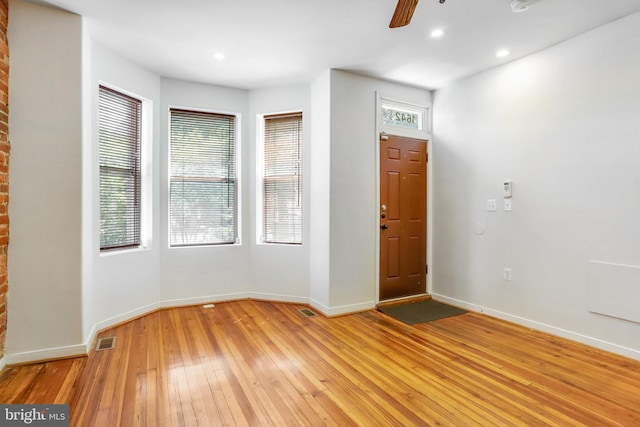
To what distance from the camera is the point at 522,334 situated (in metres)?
3.08

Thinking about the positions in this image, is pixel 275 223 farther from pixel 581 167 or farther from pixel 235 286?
pixel 581 167

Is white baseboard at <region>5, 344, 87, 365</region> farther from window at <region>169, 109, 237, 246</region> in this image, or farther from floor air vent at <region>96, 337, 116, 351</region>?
window at <region>169, 109, 237, 246</region>

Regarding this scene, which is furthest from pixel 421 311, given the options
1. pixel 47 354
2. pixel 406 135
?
pixel 47 354

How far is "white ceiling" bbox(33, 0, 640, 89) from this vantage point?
243cm

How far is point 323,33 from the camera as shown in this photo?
111 inches

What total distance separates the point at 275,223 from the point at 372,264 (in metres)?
1.36

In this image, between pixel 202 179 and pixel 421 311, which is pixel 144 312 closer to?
pixel 202 179

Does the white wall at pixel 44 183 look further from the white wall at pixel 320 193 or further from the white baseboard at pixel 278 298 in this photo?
the white wall at pixel 320 193

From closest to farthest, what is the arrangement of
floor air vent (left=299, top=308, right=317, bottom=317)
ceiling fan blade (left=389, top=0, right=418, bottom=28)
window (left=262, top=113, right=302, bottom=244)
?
ceiling fan blade (left=389, top=0, right=418, bottom=28)
floor air vent (left=299, top=308, right=317, bottom=317)
window (left=262, top=113, right=302, bottom=244)

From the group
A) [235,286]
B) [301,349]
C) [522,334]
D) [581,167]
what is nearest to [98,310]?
[235,286]

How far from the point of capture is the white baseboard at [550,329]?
2596 mm

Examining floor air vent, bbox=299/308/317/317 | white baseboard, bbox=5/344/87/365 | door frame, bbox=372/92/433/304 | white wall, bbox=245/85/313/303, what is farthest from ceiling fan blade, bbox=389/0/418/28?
white baseboard, bbox=5/344/87/365

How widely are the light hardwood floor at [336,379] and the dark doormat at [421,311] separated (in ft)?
0.75

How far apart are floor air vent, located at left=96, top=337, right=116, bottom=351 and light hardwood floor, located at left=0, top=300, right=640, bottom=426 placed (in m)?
0.06
